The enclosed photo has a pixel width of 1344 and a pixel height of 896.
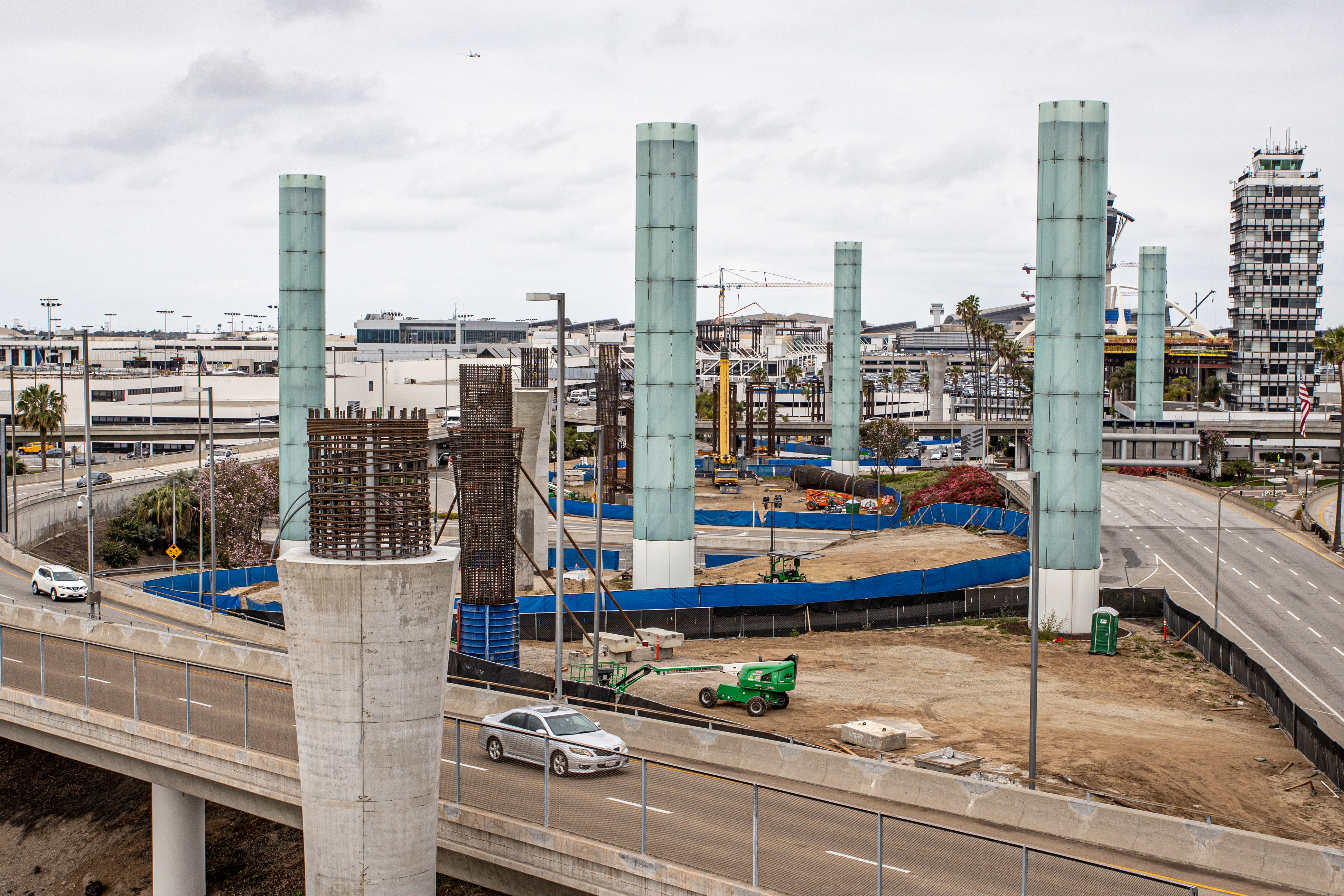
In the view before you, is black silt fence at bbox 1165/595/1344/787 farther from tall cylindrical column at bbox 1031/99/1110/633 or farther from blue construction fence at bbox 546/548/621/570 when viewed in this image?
blue construction fence at bbox 546/548/621/570

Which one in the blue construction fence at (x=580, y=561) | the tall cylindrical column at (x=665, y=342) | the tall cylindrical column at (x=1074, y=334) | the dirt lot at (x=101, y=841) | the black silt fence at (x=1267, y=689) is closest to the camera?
the black silt fence at (x=1267, y=689)

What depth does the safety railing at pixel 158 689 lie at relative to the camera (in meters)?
29.7

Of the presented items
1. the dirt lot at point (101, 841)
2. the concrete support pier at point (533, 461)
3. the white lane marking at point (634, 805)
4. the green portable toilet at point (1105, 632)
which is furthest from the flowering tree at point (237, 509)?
the white lane marking at point (634, 805)

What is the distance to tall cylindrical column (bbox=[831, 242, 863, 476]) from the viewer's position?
11662 centimetres

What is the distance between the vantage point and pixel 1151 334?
13662cm

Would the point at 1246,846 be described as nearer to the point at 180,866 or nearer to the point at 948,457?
the point at 180,866

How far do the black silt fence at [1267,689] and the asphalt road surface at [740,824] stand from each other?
14092 mm

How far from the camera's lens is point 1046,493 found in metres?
56.9

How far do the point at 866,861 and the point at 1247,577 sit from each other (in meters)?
53.0

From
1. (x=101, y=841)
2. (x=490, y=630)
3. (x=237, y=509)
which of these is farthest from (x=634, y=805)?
(x=237, y=509)

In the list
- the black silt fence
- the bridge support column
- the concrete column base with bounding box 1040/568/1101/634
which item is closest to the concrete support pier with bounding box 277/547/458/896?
the bridge support column

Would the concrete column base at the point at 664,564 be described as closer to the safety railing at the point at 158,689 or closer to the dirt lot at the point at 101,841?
the dirt lot at the point at 101,841

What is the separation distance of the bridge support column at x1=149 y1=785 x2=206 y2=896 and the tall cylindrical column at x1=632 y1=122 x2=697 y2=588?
27.0 m

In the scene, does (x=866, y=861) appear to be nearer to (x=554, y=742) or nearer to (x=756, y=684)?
(x=554, y=742)
